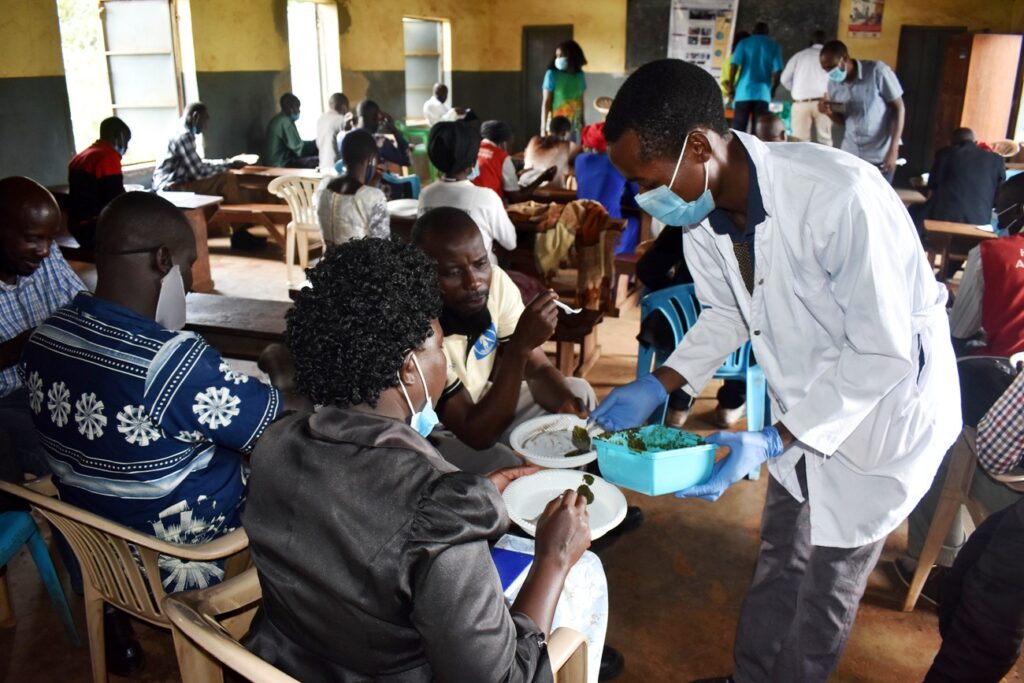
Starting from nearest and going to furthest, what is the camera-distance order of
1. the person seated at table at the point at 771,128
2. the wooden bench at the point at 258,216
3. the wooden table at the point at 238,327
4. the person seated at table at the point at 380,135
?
1. the wooden table at the point at 238,327
2. the person seated at table at the point at 771,128
3. the wooden bench at the point at 258,216
4. the person seated at table at the point at 380,135

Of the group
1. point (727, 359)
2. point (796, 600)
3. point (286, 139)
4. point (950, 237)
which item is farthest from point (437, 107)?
point (796, 600)

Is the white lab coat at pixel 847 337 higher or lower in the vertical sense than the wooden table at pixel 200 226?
higher

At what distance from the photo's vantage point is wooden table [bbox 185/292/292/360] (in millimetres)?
3182

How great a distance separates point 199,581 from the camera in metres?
1.86

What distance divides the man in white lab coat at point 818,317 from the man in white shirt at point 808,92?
6.93 metres

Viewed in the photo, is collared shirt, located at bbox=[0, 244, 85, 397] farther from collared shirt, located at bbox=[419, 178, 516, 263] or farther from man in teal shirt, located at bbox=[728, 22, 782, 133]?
man in teal shirt, located at bbox=[728, 22, 782, 133]

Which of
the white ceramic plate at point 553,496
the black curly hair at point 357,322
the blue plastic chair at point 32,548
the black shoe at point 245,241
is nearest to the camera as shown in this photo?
the black curly hair at point 357,322

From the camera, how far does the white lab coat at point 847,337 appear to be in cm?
148

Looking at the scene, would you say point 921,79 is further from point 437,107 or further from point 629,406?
point 629,406

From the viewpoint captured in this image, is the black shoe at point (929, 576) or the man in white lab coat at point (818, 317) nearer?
the man in white lab coat at point (818, 317)

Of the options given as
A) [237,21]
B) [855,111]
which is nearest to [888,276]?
[855,111]

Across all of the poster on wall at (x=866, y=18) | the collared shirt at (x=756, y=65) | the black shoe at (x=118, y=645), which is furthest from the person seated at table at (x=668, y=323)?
the poster on wall at (x=866, y=18)

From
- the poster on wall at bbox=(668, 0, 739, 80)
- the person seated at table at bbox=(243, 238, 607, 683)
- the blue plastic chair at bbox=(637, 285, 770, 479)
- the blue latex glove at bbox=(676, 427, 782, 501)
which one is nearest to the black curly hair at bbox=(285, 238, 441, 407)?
the person seated at table at bbox=(243, 238, 607, 683)

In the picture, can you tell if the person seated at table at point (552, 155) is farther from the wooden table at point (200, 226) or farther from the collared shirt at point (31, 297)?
the collared shirt at point (31, 297)
